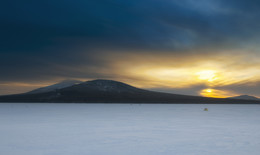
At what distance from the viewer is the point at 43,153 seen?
7.59 metres

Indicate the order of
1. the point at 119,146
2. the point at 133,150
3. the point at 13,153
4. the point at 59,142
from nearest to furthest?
the point at 13,153, the point at 133,150, the point at 119,146, the point at 59,142

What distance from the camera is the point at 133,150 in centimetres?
807

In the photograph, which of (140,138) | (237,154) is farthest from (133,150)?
(237,154)

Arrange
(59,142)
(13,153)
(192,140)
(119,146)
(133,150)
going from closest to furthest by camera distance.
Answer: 1. (13,153)
2. (133,150)
3. (119,146)
4. (59,142)
5. (192,140)

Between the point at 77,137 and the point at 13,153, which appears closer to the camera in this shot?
the point at 13,153

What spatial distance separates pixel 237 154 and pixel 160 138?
3.29 meters

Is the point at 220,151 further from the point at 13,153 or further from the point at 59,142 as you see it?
the point at 13,153

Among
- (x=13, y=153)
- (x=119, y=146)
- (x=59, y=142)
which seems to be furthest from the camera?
(x=59, y=142)

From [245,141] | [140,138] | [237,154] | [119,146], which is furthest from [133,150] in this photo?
[245,141]

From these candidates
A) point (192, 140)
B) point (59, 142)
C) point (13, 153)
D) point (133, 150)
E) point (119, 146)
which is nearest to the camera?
point (13, 153)

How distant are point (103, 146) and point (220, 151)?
11.7 ft

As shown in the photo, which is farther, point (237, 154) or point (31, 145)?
point (31, 145)

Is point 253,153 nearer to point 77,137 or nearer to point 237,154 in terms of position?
point 237,154

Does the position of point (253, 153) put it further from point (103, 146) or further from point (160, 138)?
point (103, 146)
